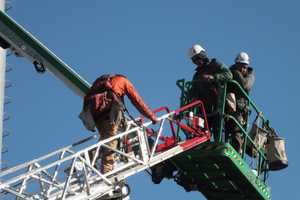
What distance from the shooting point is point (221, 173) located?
26.2 meters

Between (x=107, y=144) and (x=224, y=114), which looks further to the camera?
(x=224, y=114)

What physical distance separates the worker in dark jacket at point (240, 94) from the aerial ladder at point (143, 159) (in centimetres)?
22

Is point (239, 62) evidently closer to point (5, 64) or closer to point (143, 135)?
point (143, 135)

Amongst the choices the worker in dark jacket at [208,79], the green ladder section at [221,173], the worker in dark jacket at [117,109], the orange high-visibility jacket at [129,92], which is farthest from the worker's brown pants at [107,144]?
the worker in dark jacket at [208,79]

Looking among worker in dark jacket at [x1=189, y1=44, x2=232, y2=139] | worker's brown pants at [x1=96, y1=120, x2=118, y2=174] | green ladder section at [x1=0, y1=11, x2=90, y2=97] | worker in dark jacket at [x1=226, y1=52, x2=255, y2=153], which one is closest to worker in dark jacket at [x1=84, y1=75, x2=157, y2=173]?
worker's brown pants at [x1=96, y1=120, x2=118, y2=174]

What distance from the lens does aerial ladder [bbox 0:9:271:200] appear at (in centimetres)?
2225

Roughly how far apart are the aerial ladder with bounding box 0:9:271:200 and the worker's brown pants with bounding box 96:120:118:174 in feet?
0.39

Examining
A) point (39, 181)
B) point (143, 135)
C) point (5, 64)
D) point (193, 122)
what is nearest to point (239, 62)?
point (193, 122)

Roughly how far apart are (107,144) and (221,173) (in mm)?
4015

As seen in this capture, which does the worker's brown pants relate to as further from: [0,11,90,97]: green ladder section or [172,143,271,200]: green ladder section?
[0,11,90,97]: green ladder section

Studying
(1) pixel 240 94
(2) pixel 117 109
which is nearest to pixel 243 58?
(1) pixel 240 94

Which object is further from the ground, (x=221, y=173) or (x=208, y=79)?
(x=208, y=79)

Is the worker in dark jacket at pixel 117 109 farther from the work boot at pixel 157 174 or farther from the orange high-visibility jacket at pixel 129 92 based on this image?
the work boot at pixel 157 174

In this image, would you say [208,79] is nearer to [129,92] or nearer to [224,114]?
[224,114]
